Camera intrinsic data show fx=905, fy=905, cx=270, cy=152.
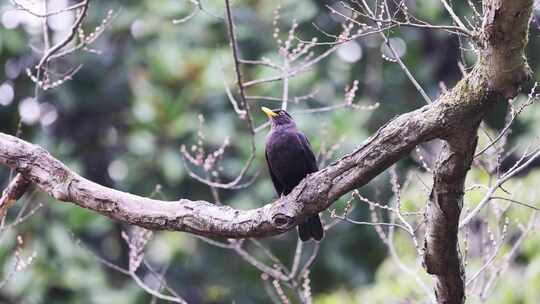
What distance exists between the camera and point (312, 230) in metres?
4.55

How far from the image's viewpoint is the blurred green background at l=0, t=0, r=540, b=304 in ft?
25.6

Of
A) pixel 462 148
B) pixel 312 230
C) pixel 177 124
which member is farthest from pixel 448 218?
pixel 177 124

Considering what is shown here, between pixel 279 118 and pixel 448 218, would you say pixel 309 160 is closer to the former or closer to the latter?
pixel 279 118

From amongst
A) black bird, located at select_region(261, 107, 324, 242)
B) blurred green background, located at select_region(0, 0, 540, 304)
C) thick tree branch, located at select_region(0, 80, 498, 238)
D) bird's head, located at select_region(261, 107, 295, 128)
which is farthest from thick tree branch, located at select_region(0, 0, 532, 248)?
blurred green background, located at select_region(0, 0, 540, 304)

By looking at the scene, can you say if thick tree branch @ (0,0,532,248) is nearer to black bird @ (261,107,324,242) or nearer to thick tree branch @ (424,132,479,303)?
thick tree branch @ (424,132,479,303)

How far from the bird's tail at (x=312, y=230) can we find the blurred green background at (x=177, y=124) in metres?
2.31

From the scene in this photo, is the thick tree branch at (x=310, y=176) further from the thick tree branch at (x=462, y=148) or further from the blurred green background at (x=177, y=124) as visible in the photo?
the blurred green background at (x=177, y=124)

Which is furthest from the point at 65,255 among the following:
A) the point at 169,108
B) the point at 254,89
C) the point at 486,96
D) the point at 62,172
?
the point at 486,96

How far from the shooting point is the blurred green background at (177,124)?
7.79m

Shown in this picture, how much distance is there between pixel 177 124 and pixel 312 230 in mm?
3565

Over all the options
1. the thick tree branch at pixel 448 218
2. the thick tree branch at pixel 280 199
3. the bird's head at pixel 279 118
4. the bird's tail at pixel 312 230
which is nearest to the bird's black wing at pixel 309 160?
the bird's head at pixel 279 118

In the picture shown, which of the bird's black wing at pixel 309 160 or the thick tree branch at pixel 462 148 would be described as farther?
the bird's black wing at pixel 309 160

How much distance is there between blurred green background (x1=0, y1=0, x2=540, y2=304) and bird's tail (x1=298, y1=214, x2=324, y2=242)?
2310mm

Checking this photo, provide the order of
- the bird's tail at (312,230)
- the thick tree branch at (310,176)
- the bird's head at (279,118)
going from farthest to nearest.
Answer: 1. the bird's head at (279,118)
2. the bird's tail at (312,230)
3. the thick tree branch at (310,176)
